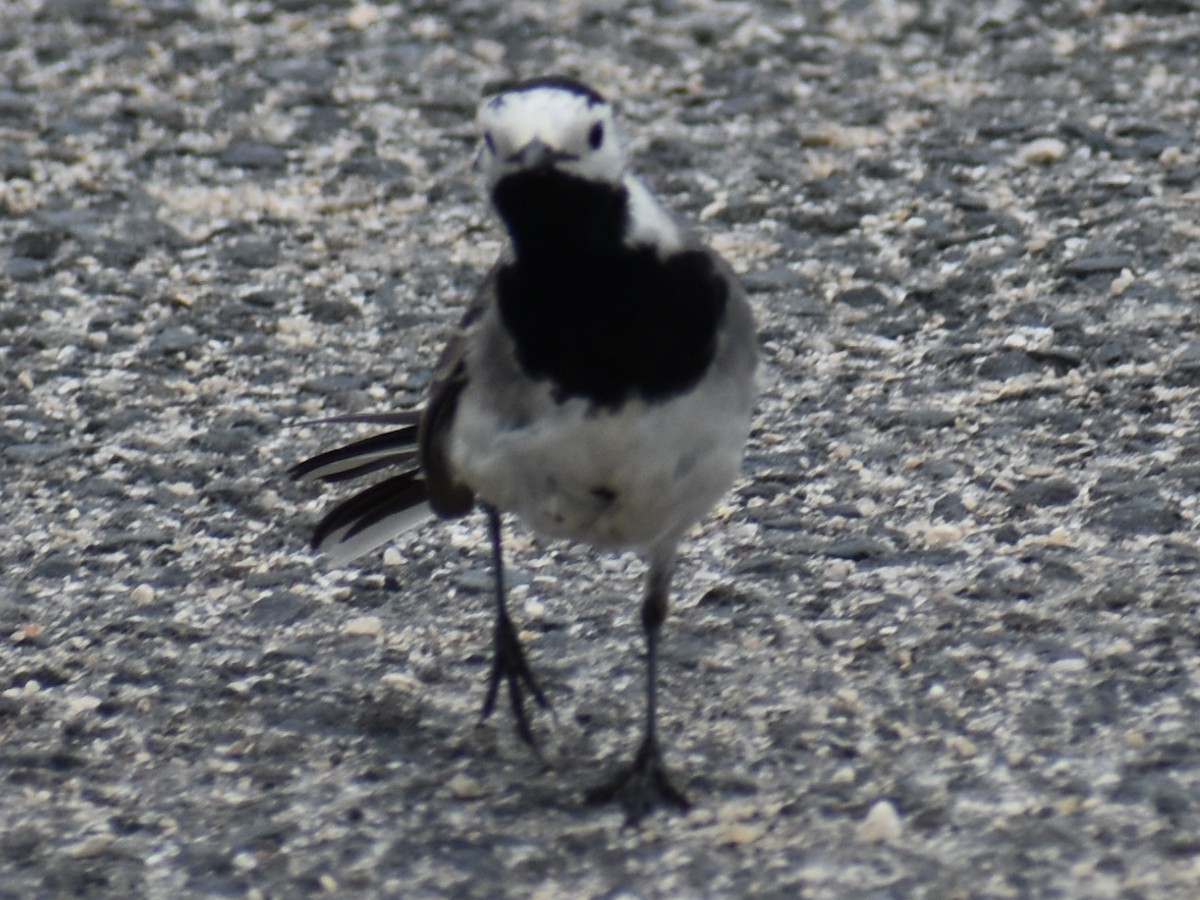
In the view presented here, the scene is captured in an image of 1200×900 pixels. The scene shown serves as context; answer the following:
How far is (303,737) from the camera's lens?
3.35 meters

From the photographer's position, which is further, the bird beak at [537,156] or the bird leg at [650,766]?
the bird leg at [650,766]

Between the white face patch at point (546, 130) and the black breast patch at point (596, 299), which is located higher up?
the white face patch at point (546, 130)

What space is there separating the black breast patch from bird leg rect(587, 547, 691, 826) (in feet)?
1.69

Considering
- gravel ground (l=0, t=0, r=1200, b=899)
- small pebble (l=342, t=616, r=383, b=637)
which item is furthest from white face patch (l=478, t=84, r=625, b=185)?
small pebble (l=342, t=616, r=383, b=637)

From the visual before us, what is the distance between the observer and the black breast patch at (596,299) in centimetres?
277

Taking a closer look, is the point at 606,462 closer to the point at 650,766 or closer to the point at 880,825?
the point at 650,766

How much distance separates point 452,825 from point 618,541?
1.82 feet

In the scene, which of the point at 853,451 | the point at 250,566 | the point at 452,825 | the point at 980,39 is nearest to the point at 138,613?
the point at 250,566

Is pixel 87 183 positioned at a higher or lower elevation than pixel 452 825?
higher

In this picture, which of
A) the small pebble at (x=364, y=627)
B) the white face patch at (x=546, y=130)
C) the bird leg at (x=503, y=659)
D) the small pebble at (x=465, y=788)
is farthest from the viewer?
the small pebble at (x=364, y=627)

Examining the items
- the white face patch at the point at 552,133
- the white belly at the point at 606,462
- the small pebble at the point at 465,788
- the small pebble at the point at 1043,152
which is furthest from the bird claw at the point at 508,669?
the small pebble at the point at 1043,152

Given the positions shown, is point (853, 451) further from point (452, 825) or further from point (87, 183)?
point (87, 183)

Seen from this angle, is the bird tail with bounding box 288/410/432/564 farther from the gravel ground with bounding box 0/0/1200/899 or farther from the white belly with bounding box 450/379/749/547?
the white belly with bounding box 450/379/749/547

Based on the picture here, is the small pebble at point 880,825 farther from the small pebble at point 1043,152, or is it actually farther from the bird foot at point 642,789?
the small pebble at point 1043,152
